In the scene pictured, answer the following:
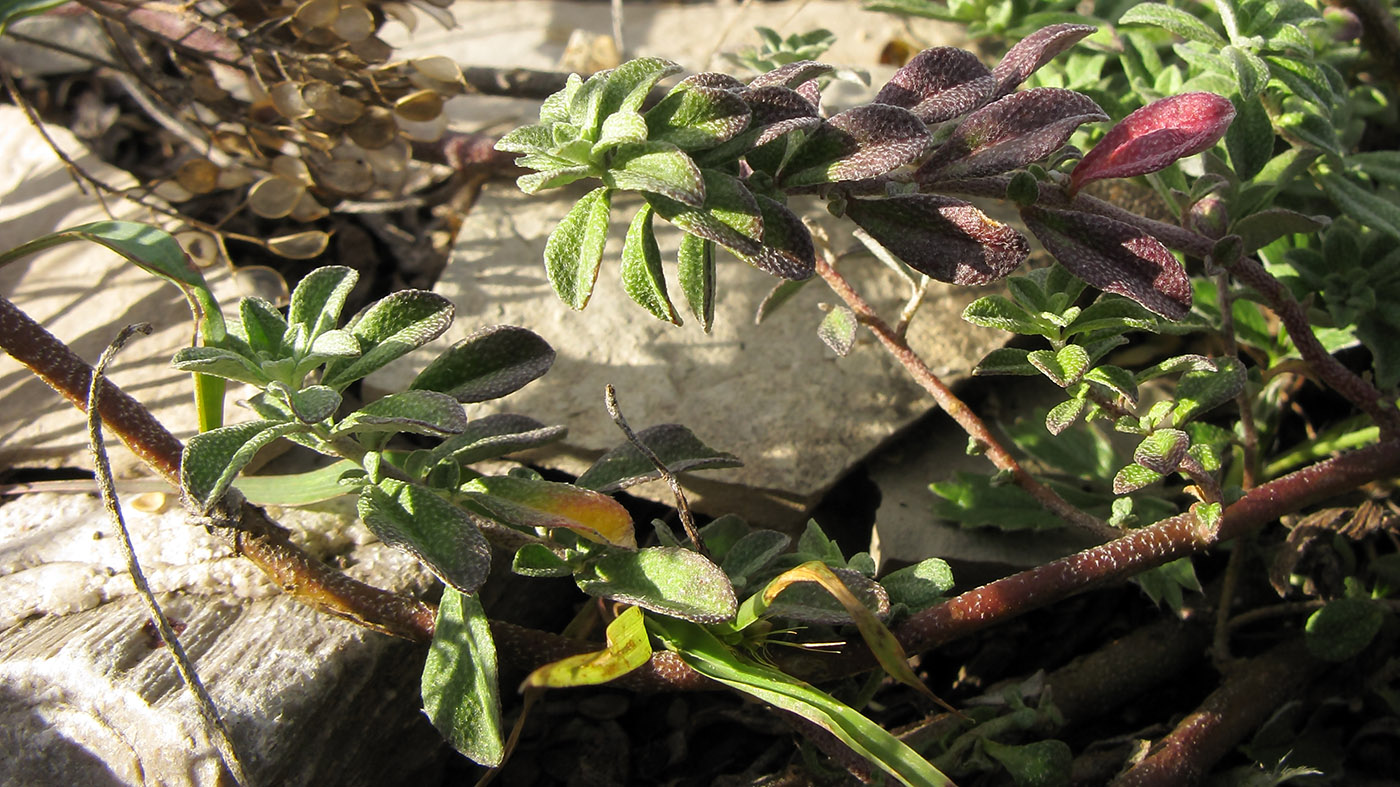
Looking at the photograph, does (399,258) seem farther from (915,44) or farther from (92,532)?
(915,44)

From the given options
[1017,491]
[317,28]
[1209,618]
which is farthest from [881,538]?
[317,28]

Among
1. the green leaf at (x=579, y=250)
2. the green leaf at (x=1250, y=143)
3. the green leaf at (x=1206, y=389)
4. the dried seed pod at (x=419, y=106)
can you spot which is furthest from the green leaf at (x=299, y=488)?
the green leaf at (x=1250, y=143)

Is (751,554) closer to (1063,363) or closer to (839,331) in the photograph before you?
(839,331)

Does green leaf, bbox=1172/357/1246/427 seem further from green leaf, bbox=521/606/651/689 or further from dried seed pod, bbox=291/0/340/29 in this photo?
dried seed pod, bbox=291/0/340/29

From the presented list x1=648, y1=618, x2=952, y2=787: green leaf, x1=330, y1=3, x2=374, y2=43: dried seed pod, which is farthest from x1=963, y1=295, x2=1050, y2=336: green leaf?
x1=330, y1=3, x2=374, y2=43: dried seed pod

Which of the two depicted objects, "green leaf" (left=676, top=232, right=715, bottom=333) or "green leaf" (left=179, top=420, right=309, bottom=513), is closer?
"green leaf" (left=179, top=420, right=309, bottom=513)

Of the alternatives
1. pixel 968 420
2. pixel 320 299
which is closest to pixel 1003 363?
pixel 968 420
